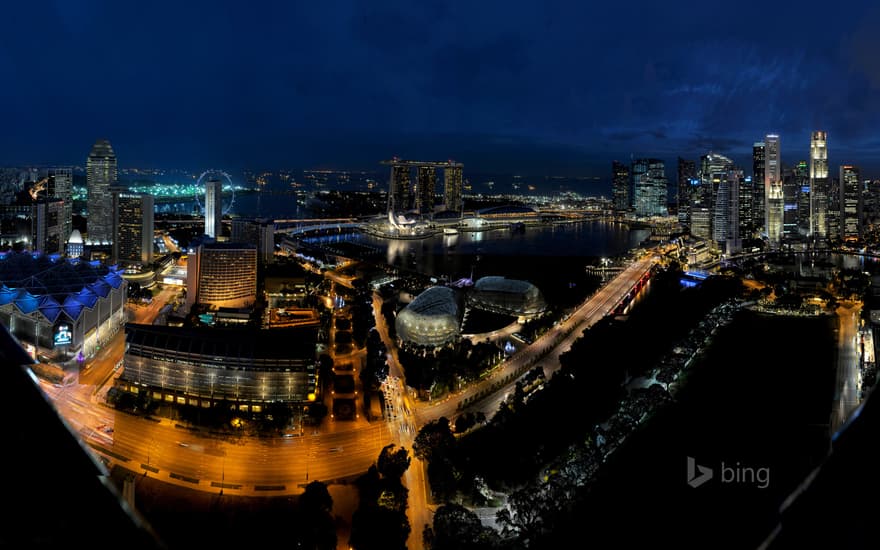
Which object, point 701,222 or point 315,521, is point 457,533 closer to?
point 315,521

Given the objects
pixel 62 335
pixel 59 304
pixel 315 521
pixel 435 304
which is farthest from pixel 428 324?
pixel 59 304

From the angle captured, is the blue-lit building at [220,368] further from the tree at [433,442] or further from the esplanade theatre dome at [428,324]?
the esplanade theatre dome at [428,324]

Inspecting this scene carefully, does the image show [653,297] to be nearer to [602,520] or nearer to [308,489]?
[602,520]

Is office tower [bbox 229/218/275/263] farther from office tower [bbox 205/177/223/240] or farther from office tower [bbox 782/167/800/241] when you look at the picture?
office tower [bbox 782/167/800/241]

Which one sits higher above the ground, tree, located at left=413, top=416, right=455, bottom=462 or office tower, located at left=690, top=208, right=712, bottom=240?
office tower, located at left=690, top=208, right=712, bottom=240

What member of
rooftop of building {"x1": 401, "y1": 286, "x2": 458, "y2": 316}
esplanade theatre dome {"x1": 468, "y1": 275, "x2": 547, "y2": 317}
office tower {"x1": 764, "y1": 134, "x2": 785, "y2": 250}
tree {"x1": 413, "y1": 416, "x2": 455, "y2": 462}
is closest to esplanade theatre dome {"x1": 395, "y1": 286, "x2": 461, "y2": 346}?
rooftop of building {"x1": 401, "y1": 286, "x2": 458, "y2": 316}

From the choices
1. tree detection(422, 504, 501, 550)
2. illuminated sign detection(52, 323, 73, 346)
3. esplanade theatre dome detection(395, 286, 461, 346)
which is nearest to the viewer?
tree detection(422, 504, 501, 550)

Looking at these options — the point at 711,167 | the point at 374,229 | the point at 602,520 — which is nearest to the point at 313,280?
the point at 602,520

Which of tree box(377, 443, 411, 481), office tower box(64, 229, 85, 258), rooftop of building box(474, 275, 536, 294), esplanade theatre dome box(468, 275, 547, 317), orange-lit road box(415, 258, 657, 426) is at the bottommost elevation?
tree box(377, 443, 411, 481)
